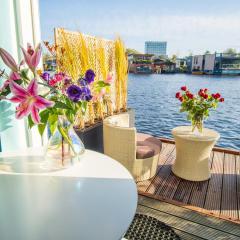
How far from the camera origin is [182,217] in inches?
72.3

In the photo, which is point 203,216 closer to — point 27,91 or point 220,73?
point 27,91

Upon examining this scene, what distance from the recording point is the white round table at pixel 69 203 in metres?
0.66

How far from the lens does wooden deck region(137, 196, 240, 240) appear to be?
1.62 m

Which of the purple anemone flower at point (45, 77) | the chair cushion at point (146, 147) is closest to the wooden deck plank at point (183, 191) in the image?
the chair cushion at point (146, 147)

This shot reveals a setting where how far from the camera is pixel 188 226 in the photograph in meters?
1.72

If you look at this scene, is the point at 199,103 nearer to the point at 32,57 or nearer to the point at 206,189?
the point at 206,189

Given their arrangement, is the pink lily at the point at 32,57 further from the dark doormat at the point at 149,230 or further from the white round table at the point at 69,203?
the dark doormat at the point at 149,230

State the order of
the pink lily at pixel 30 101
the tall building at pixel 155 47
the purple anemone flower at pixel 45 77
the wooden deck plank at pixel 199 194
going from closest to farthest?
the pink lily at pixel 30 101
the purple anemone flower at pixel 45 77
the wooden deck plank at pixel 199 194
the tall building at pixel 155 47

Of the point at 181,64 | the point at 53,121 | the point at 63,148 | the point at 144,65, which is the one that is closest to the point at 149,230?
the point at 63,148

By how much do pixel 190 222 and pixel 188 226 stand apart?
6 centimetres

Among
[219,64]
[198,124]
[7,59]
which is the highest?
[219,64]

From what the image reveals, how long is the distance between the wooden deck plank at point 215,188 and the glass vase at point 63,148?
1.55m

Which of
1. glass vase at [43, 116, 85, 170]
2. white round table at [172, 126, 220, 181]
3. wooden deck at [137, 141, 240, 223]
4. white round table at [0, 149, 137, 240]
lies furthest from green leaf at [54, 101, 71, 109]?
white round table at [172, 126, 220, 181]

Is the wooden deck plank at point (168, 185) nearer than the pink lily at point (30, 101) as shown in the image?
No
